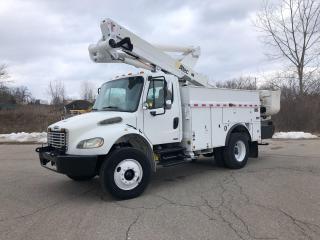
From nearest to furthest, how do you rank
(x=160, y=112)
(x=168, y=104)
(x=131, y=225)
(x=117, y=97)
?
(x=131, y=225), (x=160, y=112), (x=117, y=97), (x=168, y=104)

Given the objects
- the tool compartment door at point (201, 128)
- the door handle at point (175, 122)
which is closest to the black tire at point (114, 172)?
the door handle at point (175, 122)

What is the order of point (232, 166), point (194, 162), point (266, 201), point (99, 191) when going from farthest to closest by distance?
1. point (194, 162)
2. point (232, 166)
3. point (99, 191)
4. point (266, 201)

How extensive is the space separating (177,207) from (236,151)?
458 cm

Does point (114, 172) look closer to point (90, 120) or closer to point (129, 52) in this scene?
point (90, 120)

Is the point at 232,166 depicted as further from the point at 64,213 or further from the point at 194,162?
the point at 64,213

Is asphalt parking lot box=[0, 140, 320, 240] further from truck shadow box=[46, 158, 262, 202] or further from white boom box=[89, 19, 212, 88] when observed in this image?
white boom box=[89, 19, 212, 88]

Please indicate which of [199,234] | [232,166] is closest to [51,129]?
[199,234]

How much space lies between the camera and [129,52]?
8812mm

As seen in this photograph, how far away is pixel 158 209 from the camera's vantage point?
6.54 m

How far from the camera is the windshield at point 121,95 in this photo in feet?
26.7

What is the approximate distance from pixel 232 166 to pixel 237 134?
0.92m

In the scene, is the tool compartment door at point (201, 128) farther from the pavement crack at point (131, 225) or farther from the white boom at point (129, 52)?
the pavement crack at point (131, 225)

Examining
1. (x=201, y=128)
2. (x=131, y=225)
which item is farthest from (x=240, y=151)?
(x=131, y=225)

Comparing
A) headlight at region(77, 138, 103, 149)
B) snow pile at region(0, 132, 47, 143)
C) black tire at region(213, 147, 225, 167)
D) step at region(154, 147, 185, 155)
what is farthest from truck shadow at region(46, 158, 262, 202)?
snow pile at region(0, 132, 47, 143)
